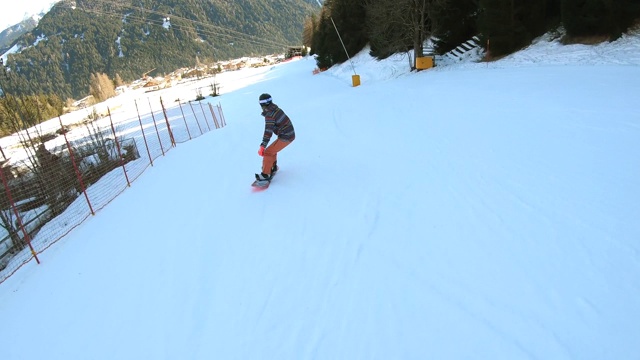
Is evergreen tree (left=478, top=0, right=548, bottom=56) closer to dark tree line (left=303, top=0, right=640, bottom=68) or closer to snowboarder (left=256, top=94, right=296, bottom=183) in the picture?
dark tree line (left=303, top=0, right=640, bottom=68)

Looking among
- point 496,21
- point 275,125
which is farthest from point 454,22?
point 275,125

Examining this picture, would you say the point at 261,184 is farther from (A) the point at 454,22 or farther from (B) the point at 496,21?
(A) the point at 454,22

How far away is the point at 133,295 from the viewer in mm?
4512

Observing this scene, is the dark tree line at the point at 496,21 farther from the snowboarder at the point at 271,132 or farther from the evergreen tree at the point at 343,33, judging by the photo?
the snowboarder at the point at 271,132

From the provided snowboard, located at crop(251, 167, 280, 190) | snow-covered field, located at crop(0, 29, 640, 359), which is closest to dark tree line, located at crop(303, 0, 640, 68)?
snow-covered field, located at crop(0, 29, 640, 359)

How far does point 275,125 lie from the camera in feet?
21.8

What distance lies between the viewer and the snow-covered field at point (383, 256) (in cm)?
311

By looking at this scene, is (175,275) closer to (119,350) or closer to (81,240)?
Result: (119,350)

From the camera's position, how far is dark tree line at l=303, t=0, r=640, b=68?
12.6 metres

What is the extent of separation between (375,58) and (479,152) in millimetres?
28743

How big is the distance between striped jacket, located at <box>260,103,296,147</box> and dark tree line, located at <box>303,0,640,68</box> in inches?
493

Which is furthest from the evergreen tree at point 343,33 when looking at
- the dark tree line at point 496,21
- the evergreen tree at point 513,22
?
the evergreen tree at point 513,22

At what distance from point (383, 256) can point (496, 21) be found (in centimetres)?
1711

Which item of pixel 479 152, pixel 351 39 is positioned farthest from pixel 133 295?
pixel 351 39
